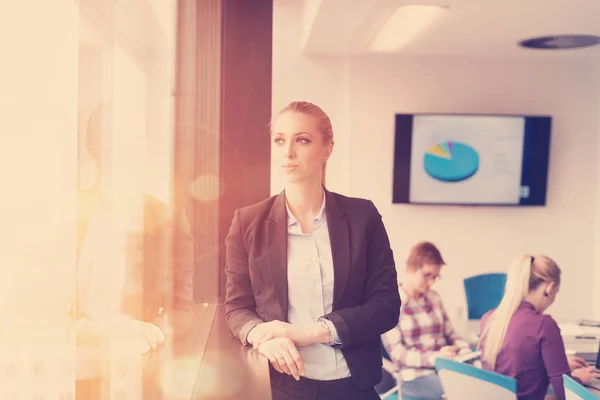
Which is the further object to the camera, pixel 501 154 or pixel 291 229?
pixel 501 154

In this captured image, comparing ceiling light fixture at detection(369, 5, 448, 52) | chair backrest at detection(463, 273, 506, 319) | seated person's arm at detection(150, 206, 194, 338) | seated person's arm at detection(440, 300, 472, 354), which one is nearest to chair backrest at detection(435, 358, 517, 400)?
seated person's arm at detection(440, 300, 472, 354)

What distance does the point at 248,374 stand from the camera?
1053mm

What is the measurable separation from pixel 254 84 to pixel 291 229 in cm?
65

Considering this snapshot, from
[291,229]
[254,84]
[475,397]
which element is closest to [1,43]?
[291,229]

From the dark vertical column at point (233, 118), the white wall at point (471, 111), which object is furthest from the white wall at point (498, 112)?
the dark vertical column at point (233, 118)

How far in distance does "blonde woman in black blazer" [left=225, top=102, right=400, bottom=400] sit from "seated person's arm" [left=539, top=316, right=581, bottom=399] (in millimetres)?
1456

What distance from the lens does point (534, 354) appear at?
8.07ft

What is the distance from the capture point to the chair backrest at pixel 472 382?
2205mm

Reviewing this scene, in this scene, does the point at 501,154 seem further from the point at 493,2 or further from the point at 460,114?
the point at 493,2

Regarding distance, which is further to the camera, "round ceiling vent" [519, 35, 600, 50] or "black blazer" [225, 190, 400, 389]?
"round ceiling vent" [519, 35, 600, 50]

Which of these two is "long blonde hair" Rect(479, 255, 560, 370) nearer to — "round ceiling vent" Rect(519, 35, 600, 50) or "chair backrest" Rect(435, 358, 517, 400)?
"chair backrest" Rect(435, 358, 517, 400)

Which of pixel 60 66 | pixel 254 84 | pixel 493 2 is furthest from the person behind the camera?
pixel 493 2

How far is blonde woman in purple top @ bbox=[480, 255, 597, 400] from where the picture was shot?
2.43 m

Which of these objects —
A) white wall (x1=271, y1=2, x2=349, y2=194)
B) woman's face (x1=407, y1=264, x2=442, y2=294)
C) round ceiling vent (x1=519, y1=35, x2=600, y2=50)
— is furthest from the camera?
white wall (x1=271, y1=2, x2=349, y2=194)
